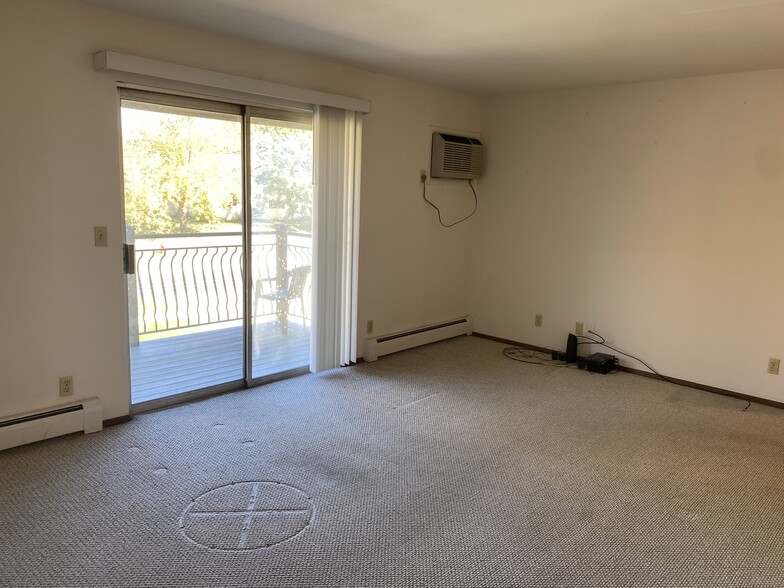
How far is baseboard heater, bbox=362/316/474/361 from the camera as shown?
4.77m

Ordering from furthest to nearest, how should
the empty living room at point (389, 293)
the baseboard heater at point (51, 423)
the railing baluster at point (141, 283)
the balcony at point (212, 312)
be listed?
the balcony at point (212, 312), the railing baluster at point (141, 283), the baseboard heater at point (51, 423), the empty living room at point (389, 293)

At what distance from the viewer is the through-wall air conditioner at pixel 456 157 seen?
505 centimetres

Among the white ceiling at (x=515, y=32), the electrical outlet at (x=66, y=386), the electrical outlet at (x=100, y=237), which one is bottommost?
the electrical outlet at (x=66, y=386)

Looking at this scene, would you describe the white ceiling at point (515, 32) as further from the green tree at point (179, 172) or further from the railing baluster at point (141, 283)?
the railing baluster at point (141, 283)

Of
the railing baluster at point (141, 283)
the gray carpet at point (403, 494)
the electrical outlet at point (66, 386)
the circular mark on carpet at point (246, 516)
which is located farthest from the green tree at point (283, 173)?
the circular mark on carpet at point (246, 516)

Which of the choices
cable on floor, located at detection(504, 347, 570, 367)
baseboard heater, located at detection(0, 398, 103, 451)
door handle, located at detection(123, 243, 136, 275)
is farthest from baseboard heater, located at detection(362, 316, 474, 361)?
baseboard heater, located at detection(0, 398, 103, 451)

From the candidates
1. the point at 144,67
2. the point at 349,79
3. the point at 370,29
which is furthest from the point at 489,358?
the point at 144,67

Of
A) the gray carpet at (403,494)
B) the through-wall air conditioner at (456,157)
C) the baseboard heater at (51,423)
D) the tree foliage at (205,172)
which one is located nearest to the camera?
the gray carpet at (403,494)

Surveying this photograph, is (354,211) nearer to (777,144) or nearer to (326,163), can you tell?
(326,163)

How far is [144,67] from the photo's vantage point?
10.3ft

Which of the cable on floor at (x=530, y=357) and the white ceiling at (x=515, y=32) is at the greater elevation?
the white ceiling at (x=515, y=32)

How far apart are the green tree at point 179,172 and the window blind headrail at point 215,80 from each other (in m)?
0.30

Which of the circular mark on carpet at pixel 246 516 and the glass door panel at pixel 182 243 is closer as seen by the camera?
the circular mark on carpet at pixel 246 516

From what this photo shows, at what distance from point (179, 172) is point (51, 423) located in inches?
64.2
